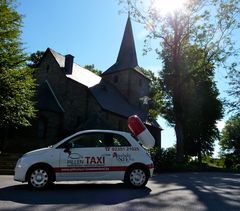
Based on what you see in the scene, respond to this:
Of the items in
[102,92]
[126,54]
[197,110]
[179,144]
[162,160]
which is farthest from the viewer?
[126,54]

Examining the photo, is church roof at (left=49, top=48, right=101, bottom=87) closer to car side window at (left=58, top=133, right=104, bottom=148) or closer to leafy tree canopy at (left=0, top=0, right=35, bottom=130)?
leafy tree canopy at (left=0, top=0, right=35, bottom=130)

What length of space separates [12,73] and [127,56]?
2722 centimetres

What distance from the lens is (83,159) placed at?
11.1m

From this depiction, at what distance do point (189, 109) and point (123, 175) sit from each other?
3473 centimetres

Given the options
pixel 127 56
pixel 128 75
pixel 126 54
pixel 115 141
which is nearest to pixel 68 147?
pixel 115 141

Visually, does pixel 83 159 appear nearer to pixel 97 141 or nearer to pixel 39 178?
pixel 97 141

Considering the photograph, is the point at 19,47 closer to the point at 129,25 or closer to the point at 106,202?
the point at 106,202

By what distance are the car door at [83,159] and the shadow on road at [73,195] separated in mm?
441

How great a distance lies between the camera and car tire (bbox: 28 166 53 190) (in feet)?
35.1

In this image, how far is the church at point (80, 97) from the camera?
115 ft

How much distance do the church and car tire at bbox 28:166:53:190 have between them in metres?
22.8

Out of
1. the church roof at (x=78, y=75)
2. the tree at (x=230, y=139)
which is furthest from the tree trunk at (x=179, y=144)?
the tree at (x=230, y=139)

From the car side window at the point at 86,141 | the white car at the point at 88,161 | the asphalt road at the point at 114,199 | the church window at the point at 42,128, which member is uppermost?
the church window at the point at 42,128

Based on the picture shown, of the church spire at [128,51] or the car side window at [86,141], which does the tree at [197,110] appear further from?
the car side window at [86,141]
